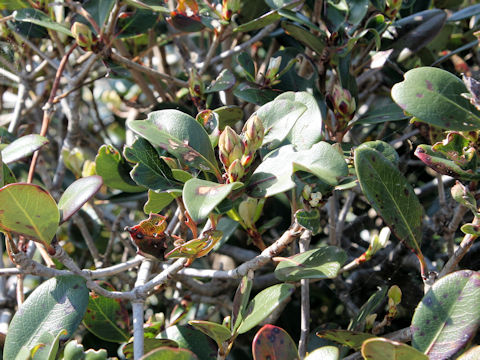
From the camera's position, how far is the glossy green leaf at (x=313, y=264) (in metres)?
0.82

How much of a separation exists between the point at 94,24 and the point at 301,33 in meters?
0.47

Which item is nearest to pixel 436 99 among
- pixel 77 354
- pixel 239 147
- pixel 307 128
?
pixel 307 128

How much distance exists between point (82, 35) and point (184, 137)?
0.48 meters

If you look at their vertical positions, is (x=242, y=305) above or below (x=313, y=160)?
below

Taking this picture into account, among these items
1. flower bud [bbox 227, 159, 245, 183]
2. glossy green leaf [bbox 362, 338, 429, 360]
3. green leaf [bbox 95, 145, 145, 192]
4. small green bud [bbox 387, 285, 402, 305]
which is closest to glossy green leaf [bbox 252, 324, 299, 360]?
glossy green leaf [bbox 362, 338, 429, 360]

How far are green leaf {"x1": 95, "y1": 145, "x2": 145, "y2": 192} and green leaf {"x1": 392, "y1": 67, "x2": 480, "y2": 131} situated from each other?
1.85 ft

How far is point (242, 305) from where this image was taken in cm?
85

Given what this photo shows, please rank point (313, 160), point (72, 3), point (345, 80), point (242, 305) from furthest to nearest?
point (72, 3) → point (345, 80) → point (242, 305) → point (313, 160)

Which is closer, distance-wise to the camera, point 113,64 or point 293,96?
point 293,96

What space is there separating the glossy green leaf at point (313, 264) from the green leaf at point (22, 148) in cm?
53

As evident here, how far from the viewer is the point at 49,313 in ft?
2.87

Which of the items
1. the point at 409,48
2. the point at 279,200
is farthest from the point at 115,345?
the point at 409,48

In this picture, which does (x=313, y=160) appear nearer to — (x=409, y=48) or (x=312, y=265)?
(x=312, y=265)

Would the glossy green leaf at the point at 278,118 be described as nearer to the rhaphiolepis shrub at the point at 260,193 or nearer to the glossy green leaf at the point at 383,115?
the rhaphiolepis shrub at the point at 260,193
